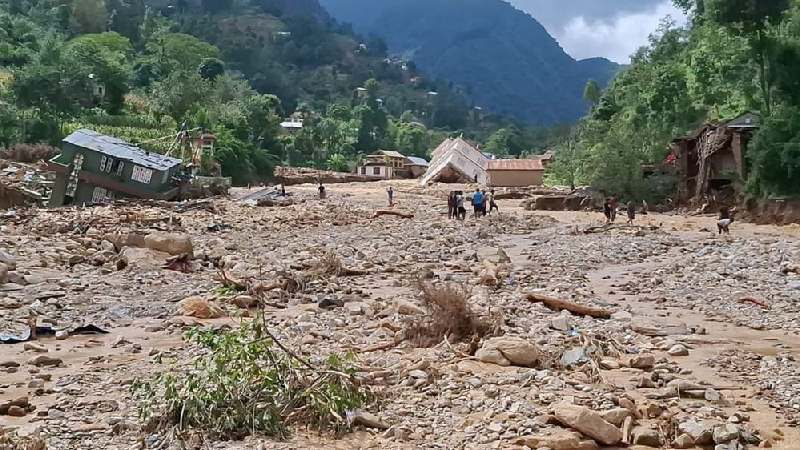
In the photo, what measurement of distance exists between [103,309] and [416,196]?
31.9m

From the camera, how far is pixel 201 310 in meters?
11.7

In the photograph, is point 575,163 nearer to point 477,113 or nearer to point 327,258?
point 327,258

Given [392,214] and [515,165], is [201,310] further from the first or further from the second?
[515,165]

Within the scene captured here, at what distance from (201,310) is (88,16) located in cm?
9664

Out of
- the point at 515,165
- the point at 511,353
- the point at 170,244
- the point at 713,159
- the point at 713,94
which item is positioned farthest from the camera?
the point at 515,165

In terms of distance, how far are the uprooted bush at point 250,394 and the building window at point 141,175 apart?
2713 cm

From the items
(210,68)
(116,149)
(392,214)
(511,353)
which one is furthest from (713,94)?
(210,68)

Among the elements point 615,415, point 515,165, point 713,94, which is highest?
point 713,94

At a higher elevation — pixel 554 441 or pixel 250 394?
pixel 554 441

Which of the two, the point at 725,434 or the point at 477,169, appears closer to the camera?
the point at 725,434

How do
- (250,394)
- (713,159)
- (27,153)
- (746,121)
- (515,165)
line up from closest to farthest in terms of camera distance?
(250,394), (746,121), (713,159), (27,153), (515,165)

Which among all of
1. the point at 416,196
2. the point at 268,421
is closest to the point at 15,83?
the point at 416,196

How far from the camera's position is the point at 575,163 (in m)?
53.5

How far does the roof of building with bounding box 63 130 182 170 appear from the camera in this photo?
106 feet
